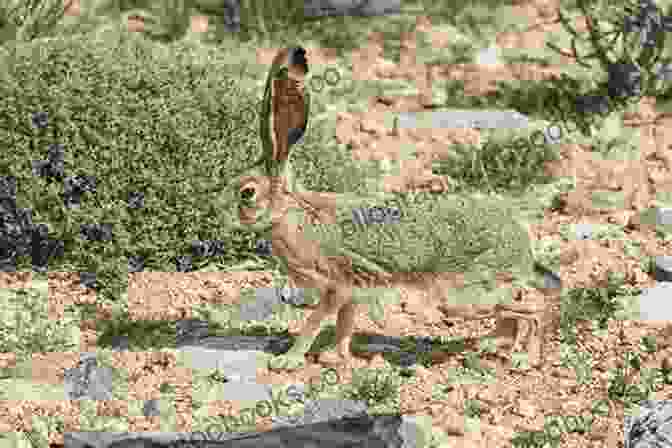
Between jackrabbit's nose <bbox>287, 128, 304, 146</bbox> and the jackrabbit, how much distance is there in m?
0.04

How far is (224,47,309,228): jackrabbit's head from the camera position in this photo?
15.4ft

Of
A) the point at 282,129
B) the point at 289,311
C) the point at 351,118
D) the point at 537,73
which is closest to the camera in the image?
the point at 282,129

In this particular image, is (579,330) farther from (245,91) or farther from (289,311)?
(245,91)

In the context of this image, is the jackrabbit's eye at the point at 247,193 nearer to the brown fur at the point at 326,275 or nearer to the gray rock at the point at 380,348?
the brown fur at the point at 326,275

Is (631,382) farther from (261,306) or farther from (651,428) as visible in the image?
(261,306)

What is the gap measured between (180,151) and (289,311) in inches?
38.0

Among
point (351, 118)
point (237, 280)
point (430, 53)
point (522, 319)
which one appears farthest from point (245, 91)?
point (430, 53)

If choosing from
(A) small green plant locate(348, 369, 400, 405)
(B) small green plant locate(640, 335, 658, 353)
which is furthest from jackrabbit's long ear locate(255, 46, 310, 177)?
(B) small green plant locate(640, 335, 658, 353)

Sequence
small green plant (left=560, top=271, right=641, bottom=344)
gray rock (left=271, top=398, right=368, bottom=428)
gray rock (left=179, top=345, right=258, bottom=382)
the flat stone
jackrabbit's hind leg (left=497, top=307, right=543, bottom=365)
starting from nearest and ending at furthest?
gray rock (left=271, top=398, right=368, bottom=428), gray rock (left=179, top=345, right=258, bottom=382), jackrabbit's hind leg (left=497, top=307, right=543, bottom=365), small green plant (left=560, top=271, right=641, bottom=344), the flat stone

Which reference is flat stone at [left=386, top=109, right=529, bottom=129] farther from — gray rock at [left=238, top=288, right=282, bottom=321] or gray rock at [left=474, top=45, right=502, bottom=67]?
gray rock at [left=238, top=288, right=282, bottom=321]

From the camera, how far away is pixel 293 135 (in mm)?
4797

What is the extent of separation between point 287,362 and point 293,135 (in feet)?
3.10

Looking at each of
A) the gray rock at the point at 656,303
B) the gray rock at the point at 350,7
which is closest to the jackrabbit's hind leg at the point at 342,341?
the gray rock at the point at 656,303

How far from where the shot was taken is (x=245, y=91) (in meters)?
6.66
